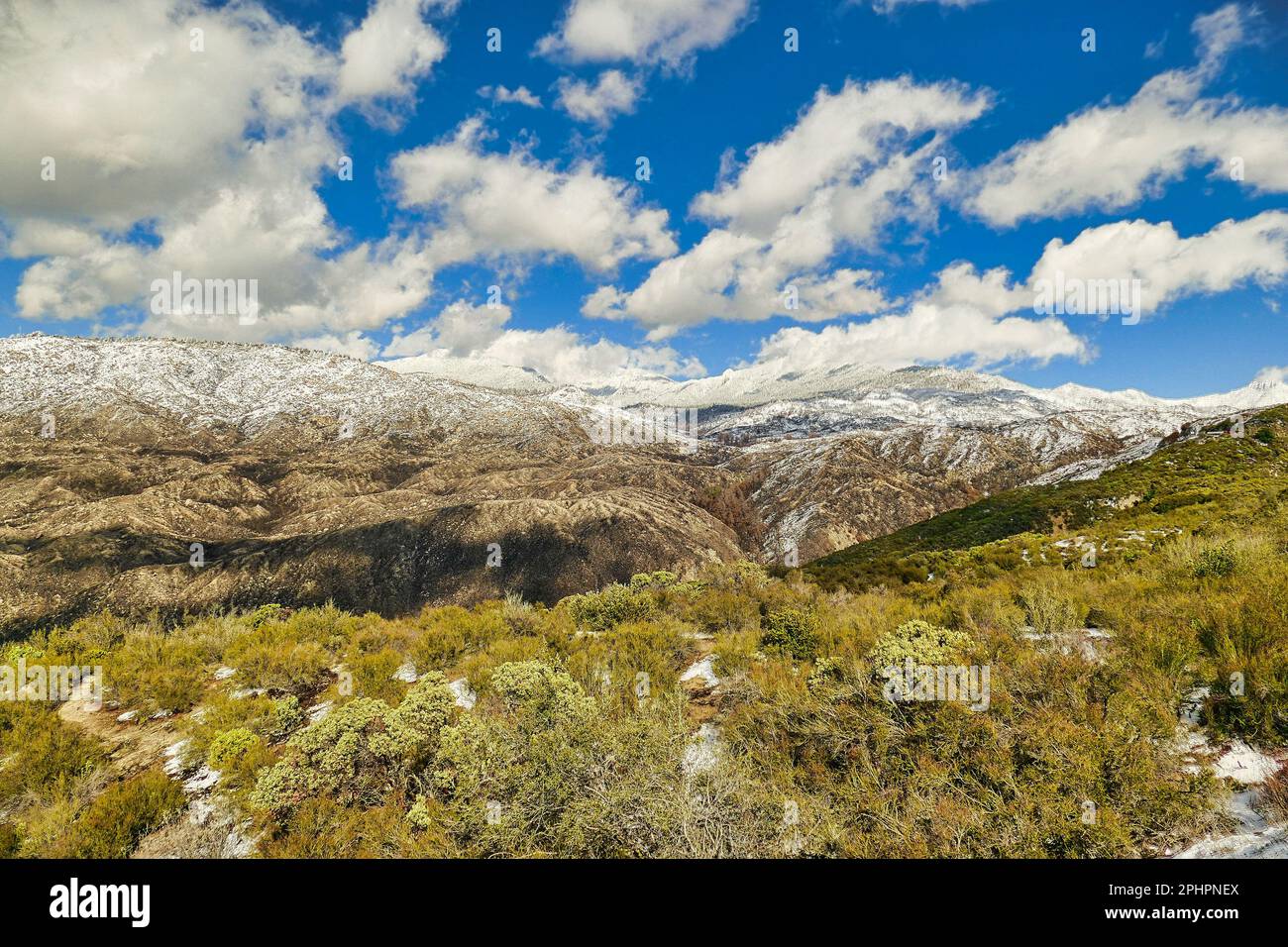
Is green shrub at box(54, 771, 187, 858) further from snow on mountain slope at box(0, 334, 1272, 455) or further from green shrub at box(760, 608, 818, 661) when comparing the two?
snow on mountain slope at box(0, 334, 1272, 455)

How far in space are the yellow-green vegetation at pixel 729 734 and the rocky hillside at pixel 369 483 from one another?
48.0 metres

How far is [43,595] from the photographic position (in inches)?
2334

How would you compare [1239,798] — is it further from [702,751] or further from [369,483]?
[369,483]

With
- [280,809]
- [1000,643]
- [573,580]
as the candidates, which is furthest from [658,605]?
[573,580]

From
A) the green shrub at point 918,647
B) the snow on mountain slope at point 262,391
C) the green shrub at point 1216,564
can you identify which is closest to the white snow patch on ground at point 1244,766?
the green shrub at point 918,647

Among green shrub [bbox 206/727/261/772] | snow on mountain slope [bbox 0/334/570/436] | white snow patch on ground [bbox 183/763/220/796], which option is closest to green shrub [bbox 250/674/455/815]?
green shrub [bbox 206/727/261/772]

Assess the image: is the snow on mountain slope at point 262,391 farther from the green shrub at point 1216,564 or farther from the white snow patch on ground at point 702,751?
the white snow patch on ground at point 702,751

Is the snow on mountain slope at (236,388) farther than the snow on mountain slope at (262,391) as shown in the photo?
Yes

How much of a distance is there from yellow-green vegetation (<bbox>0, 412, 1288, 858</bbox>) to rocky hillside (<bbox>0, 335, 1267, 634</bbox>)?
48.0 meters

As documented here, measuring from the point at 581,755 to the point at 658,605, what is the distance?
23.2 ft

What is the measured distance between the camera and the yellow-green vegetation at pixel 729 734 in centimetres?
392

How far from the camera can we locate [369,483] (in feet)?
346

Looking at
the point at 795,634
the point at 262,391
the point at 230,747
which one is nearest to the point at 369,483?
the point at 262,391

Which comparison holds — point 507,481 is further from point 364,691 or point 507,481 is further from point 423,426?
point 364,691
